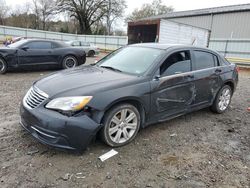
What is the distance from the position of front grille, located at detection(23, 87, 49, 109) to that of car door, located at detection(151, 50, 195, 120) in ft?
5.36

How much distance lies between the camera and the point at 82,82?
316 centimetres

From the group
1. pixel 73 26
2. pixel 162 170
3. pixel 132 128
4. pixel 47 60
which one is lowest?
pixel 162 170

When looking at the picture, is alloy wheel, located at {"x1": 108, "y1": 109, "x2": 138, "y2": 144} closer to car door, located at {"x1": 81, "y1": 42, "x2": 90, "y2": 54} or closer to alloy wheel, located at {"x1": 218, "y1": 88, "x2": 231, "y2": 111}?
alloy wheel, located at {"x1": 218, "y1": 88, "x2": 231, "y2": 111}

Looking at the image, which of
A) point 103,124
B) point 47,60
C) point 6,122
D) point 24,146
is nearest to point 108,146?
point 103,124

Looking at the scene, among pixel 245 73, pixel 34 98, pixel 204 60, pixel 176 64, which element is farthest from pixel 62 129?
pixel 245 73

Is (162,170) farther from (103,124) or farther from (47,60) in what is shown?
(47,60)

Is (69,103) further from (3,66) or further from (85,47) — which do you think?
(85,47)

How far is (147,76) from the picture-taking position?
11.1 feet

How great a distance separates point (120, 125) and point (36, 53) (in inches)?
A: 264

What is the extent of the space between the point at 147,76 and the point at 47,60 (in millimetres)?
6633

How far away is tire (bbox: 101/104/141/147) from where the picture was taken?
300cm

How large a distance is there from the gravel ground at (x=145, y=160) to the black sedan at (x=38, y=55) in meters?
4.65

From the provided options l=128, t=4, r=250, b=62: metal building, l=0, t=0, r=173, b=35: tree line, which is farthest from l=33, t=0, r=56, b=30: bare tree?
l=128, t=4, r=250, b=62: metal building

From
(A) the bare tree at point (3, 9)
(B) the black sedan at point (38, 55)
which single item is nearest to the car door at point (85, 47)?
(B) the black sedan at point (38, 55)
